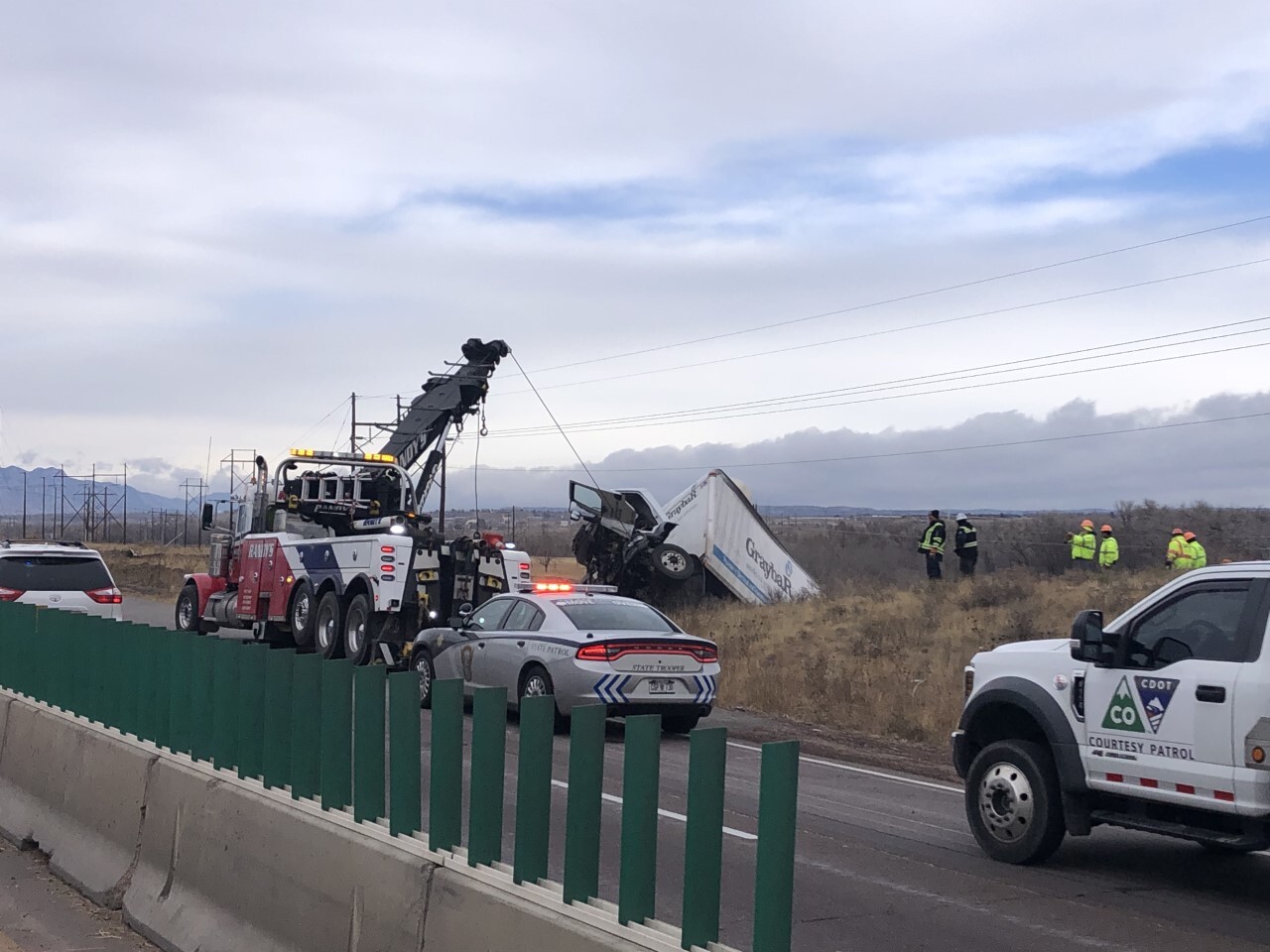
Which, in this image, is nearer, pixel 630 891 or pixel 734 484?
pixel 630 891

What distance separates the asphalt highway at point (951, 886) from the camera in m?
7.08

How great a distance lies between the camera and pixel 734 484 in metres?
31.4

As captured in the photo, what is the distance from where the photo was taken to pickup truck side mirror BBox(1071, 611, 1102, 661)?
8.35 metres

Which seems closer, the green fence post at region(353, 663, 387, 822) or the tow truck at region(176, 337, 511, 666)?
the green fence post at region(353, 663, 387, 822)

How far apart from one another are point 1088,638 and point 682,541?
2218cm

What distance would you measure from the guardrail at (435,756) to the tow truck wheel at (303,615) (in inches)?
524

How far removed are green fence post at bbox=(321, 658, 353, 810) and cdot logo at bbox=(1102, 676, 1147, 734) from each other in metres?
4.65

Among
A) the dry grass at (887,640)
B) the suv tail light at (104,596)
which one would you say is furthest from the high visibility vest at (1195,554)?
the suv tail light at (104,596)

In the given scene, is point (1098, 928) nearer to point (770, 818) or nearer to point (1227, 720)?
point (1227, 720)

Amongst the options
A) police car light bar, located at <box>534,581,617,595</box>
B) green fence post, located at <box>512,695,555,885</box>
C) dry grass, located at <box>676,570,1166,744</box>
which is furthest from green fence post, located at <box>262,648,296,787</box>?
dry grass, located at <box>676,570,1166,744</box>

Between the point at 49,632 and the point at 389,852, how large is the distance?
17.7 feet

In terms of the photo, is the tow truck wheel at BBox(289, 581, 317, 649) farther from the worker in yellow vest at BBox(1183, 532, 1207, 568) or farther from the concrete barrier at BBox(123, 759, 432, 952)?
the worker in yellow vest at BBox(1183, 532, 1207, 568)

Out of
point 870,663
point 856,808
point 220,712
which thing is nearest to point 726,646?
point 870,663

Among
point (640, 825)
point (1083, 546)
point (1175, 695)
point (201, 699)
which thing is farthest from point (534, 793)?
point (1083, 546)
